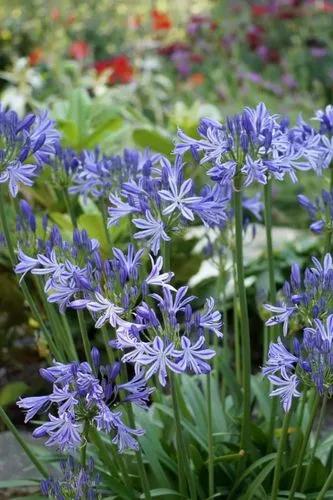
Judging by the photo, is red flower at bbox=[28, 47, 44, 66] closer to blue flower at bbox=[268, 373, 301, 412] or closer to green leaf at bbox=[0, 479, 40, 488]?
green leaf at bbox=[0, 479, 40, 488]

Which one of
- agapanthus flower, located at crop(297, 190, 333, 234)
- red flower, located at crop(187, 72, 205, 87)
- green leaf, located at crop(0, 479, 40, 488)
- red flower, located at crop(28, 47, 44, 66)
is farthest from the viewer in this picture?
red flower, located at crop(187, 72, 205, 87)

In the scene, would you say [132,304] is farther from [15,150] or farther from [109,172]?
[109,172]

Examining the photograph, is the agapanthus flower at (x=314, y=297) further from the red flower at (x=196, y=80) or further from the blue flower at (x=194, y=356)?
the red flower at (x=196, y=80)

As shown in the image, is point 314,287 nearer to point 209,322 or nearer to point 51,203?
point 209,322

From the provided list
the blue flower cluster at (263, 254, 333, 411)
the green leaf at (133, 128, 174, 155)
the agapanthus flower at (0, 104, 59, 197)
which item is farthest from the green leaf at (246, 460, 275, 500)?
the green leaf at (133, 128, 174, 155)

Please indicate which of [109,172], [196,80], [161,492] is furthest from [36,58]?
Answer: [161,492]

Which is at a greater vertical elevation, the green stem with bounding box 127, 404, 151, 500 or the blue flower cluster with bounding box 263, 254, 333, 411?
the blue flower cluster with bounding box 263, 254, 333, 411
